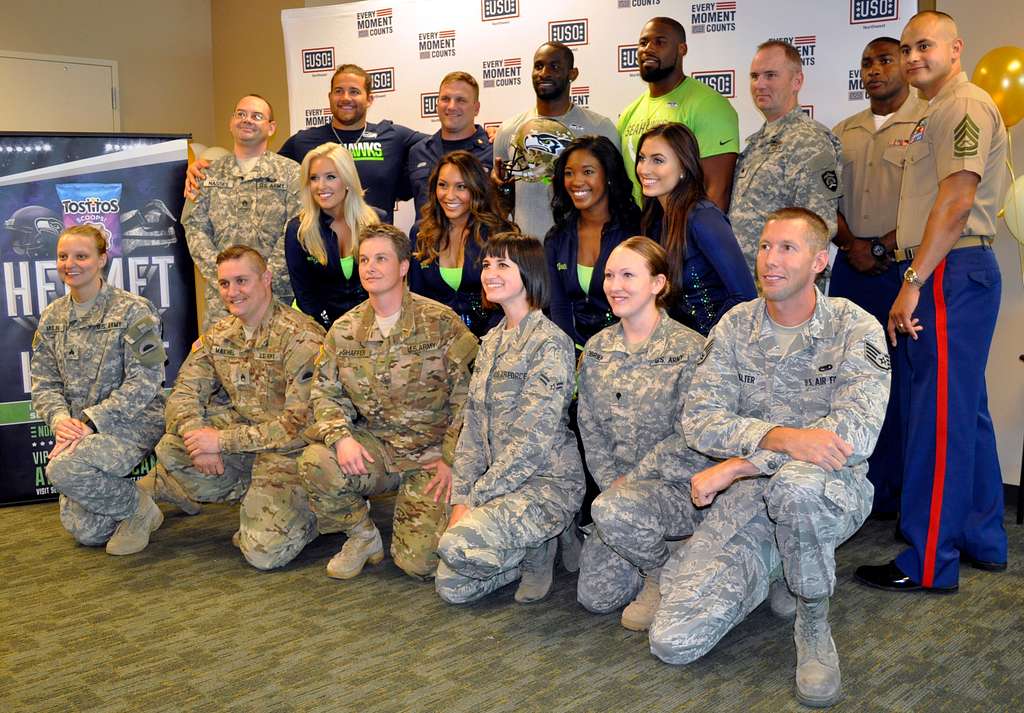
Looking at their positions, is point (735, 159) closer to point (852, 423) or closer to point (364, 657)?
point (852, 423)

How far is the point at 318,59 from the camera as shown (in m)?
5.93

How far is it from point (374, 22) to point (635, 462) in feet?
12.0

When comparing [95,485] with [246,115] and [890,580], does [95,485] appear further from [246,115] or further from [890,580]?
[890,580]

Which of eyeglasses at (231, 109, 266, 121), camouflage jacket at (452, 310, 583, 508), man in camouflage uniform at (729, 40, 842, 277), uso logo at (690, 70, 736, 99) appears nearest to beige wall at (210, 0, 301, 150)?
eyeglasses at (231, 109, 266, 121)

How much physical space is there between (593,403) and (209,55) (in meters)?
6.11

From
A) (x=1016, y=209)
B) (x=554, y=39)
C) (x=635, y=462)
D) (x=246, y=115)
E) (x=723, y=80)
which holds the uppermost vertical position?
(x=554, y=39)

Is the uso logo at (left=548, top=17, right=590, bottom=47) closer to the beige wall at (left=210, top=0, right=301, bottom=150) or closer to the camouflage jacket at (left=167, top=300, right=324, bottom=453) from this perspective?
the camouflage jacket at (left=167, top=300, right=324, bottom=453)

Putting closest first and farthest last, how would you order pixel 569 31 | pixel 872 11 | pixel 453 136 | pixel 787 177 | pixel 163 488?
1. pixel 787 177
2. pixel 163 488
3. pixel 872 11
4. pixel 453 136
5. pixel 569 31

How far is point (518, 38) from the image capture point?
5328 millimetres

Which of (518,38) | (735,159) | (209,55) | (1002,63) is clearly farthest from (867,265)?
(209,55)

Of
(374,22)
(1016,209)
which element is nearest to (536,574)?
(1016,209)

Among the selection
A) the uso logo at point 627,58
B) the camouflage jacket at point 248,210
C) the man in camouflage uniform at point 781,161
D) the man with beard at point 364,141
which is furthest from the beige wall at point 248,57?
the man in camouflage uniform at point 781,161

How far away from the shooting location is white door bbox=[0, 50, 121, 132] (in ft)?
22.8

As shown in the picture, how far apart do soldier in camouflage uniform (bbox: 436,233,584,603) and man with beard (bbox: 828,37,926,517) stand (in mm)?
1381
